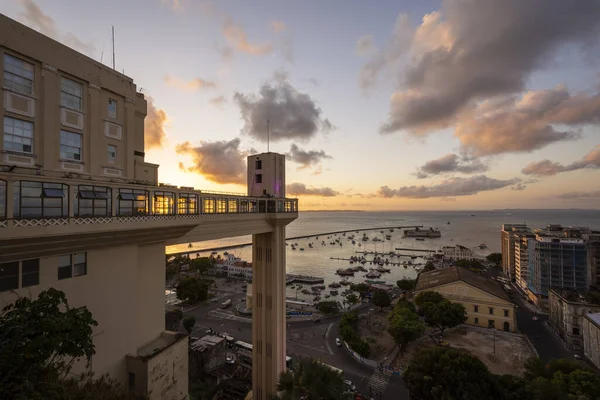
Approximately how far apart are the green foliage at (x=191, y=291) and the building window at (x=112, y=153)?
4728 centimetres

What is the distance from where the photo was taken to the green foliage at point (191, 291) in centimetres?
5578

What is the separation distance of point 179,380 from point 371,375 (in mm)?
24113

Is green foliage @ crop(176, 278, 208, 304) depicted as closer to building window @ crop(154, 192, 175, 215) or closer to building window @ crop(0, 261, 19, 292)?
building window @ crop(154, 192, 175, 215)

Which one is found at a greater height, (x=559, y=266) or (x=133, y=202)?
(x=133, y=202)

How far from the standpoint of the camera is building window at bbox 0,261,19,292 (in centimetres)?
927

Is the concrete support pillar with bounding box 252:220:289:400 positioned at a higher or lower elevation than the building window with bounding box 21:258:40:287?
lower

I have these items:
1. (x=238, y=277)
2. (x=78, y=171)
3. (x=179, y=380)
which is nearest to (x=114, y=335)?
(x=179, y=380)

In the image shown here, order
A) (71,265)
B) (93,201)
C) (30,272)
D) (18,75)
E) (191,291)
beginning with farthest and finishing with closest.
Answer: (191,291)
(18,75)
(71,265)
(93,201)
(30,272)

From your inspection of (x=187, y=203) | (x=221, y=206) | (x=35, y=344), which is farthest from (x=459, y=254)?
(x=35, y=344)

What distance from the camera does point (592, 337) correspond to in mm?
33406

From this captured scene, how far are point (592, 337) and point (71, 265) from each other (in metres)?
51.3

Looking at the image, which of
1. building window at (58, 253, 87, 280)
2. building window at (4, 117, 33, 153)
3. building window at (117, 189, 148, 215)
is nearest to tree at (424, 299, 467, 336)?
building window at (117, 189, 148, 215)

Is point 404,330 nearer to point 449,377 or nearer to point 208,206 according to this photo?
Answer: point 449,377

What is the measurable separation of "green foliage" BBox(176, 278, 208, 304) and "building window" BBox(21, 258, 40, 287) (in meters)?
49.7
